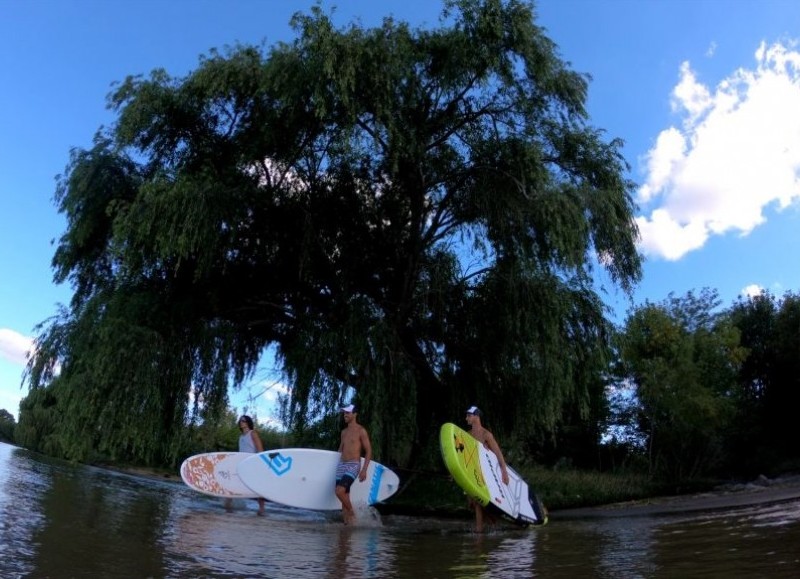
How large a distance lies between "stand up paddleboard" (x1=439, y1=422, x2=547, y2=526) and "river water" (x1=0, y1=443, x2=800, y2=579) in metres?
0.35

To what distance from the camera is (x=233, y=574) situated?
13.6 feet

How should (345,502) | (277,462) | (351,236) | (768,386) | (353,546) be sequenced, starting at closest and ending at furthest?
(353,546) < (345,502) < (277,462) < (351,236) < (768,386)

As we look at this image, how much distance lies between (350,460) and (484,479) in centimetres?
190

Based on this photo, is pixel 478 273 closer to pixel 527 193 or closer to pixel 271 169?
pixel 527 193

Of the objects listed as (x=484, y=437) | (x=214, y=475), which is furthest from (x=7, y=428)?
(x=484, y=437)

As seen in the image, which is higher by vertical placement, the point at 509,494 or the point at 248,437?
the point at 248,437

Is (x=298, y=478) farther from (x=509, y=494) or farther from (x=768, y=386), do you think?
(x=768, y=386)

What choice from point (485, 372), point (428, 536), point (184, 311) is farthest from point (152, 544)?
point (485, 372)

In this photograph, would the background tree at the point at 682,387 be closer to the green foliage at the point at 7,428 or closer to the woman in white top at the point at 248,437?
the woman in white top at the point at 248,437

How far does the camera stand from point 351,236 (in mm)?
13383

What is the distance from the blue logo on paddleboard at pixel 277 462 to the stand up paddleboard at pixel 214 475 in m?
1.02

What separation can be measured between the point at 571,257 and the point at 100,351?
8.31 meters

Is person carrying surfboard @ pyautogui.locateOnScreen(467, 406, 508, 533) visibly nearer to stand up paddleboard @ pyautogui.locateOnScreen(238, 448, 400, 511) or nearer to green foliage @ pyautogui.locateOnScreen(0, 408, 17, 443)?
stand up paddleboard @ pyautogui.locateOnScreen(238, 448, 400, 511)

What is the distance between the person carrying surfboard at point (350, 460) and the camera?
858cm
